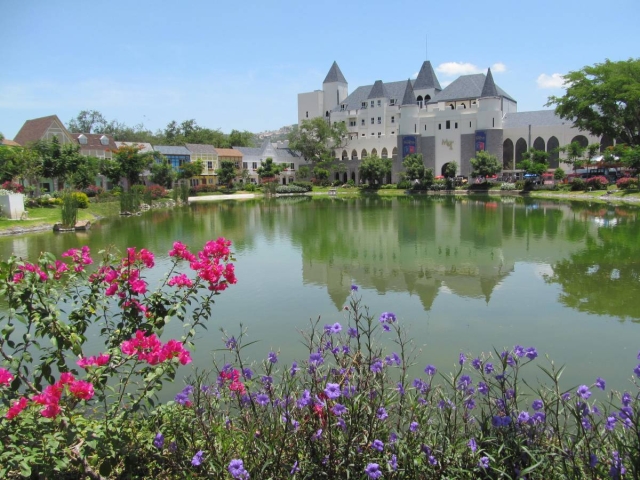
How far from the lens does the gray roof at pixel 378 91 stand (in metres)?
62.7

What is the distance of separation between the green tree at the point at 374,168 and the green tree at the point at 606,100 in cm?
1770

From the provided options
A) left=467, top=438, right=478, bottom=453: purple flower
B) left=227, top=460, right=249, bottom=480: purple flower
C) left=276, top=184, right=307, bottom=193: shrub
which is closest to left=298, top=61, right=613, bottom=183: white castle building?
left=276, top=184, right=307, bottom=193: shrub

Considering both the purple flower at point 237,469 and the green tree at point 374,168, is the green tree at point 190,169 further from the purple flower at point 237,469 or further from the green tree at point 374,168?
the purple flower at point 237,469

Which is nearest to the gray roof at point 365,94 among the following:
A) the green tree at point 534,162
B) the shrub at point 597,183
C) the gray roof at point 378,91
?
the gray roof at point 378,91

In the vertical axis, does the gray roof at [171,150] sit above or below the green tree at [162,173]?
above

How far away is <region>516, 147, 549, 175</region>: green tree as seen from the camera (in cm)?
4738

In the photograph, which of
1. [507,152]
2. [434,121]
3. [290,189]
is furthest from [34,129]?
[507,152]

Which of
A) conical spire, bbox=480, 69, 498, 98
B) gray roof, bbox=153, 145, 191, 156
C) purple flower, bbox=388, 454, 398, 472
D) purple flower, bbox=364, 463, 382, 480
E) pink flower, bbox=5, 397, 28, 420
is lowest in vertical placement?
purple flower, bbox=388, 454, 398, 472

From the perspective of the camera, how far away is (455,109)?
5644 cm

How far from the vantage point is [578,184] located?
42.7m

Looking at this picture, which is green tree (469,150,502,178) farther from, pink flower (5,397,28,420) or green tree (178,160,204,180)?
pink flower (5,397,28,420)

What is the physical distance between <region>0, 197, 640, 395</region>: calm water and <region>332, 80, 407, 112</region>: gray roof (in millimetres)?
43062

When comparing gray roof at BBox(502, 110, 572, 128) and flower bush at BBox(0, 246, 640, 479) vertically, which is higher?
gray roof at BBox(502, 110, 572, 128)

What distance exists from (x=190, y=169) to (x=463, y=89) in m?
32.3
